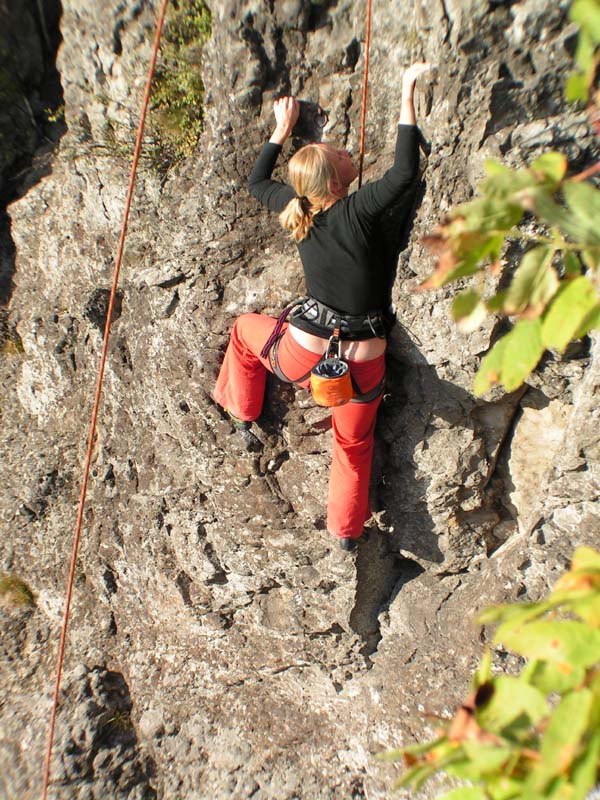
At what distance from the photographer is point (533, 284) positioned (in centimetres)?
125

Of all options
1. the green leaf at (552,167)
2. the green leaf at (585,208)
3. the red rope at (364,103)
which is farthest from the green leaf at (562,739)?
the red rope at (364,103)

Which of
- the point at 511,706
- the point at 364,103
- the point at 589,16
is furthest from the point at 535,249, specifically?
the point at 364,103

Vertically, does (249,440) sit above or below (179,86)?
below

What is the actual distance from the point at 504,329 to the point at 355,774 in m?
4.93

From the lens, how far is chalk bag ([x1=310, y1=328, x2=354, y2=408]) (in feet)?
10.8

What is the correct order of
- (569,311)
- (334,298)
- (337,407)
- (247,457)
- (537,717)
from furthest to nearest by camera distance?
(247,457)
(337,407)
(334,298)
(569,311)
(537,717)

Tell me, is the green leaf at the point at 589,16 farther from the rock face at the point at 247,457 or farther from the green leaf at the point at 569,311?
the rock face at the point at 247,457

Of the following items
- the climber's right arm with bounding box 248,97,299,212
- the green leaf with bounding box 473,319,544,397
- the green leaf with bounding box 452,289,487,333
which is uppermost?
the climber's right arm with bounding box 248,97,299,212

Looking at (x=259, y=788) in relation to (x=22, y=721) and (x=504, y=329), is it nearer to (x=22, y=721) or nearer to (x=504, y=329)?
(x=22, y=721)

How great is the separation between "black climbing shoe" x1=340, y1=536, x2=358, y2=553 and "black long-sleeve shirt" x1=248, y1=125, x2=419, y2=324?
1970 millimetres

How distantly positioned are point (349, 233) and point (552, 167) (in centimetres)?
207

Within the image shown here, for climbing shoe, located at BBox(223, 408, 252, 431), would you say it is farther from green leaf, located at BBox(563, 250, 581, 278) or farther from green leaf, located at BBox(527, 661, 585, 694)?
green leaf, located at BBox(527, 661, 585, 694)

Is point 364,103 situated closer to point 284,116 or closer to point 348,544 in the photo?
point 284,116

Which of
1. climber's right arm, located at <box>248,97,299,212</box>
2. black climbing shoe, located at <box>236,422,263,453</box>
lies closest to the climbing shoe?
black climbing shoe, located at <box>236,422,263,453</box>
